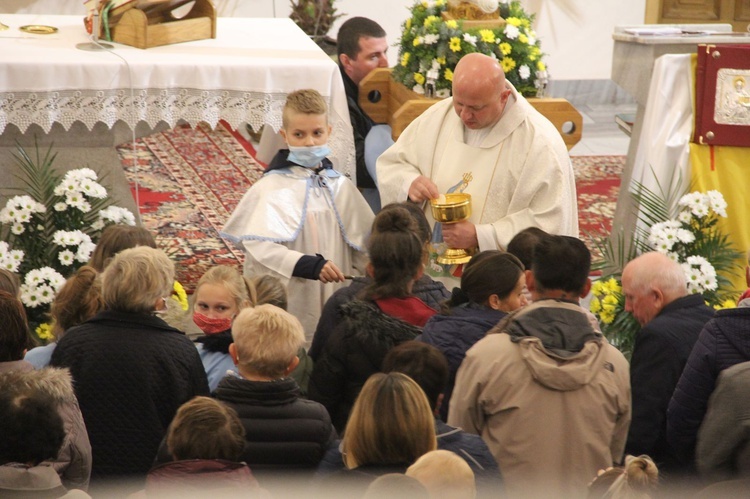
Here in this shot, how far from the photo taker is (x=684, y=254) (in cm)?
548

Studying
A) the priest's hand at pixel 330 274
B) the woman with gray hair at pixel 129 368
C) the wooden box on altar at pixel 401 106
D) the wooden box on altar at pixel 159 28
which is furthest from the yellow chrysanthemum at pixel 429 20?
the woman with gray hair at pixel 129 368

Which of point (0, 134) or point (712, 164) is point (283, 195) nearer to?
point (0, 134)

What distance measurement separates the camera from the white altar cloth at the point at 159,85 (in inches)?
222

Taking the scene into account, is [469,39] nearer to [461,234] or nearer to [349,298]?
[461,234]

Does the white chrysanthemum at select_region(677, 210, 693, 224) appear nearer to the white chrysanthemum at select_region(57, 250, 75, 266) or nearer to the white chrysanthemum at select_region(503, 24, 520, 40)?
the white chrysanthemum at select_region(503, 24, 520, 40)

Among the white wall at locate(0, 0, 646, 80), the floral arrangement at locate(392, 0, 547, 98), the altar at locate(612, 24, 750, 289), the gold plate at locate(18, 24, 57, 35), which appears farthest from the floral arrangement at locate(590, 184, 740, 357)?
the white wall at locate(0, 0, 646, 80)

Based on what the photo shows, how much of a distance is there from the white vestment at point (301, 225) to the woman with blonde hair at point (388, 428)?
7.45 feet

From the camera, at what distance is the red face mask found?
154 inches

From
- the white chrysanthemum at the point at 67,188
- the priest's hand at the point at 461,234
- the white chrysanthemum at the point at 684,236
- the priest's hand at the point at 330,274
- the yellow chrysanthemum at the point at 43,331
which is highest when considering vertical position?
the white chrysanthemum at the point at 67,188

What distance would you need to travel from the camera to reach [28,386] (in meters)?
2.81

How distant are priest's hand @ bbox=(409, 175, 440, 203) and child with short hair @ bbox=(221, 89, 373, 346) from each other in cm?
28

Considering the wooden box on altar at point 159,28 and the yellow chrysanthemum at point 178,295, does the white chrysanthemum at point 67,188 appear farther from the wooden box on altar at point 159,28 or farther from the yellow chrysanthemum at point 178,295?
the wooden box on altar at point 159,28

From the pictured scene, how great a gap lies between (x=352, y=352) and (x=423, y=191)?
168cm

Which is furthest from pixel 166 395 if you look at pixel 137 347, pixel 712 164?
pixel 712 164
